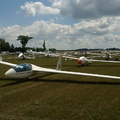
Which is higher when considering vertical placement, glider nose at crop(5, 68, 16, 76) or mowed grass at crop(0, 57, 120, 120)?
glider nose at crop(5, 68, 16, 76)

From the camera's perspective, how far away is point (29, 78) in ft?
53.6

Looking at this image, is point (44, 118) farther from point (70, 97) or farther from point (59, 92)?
point (59, 92)

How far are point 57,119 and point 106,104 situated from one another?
3.29m

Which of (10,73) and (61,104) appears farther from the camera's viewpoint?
(10,73)

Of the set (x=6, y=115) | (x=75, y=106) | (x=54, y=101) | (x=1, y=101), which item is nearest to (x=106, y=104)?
(x=75, y=106)

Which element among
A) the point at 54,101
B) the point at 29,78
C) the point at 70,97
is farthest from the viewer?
the point at 29,78

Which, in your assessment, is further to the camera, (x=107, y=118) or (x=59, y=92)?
(x=59, y=92)

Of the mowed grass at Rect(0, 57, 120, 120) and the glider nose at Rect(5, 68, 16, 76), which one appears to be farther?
the glider nose at Rect(5, 68, 16, 76)

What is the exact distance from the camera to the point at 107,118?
7090mm

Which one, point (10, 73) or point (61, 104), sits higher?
point (10, 73)

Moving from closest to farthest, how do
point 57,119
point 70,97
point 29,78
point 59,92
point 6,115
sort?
point 57,119 → point 6,115 → point 70,97 → point 59,92 → point 29,78

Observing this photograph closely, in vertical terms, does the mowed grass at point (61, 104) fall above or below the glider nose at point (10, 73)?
below

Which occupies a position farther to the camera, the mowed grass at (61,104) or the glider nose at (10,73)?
the glider nose at (10,73)

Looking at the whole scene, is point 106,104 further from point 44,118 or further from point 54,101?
point 44,118
